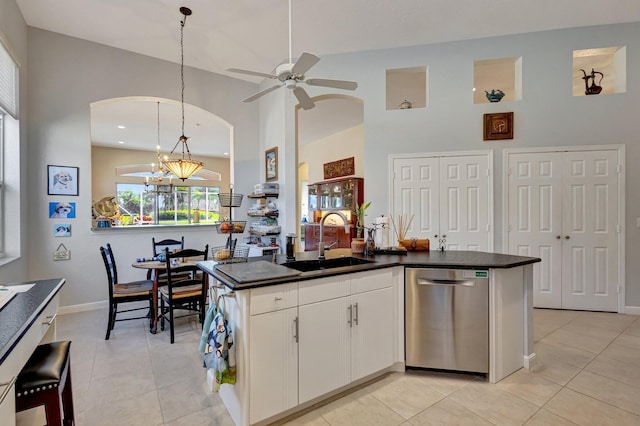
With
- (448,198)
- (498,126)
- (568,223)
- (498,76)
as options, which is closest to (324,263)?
(448,198)

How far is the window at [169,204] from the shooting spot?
9.62 metres

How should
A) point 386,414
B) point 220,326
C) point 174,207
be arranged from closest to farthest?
1. point 220,326
2. point 386,414
3. point 174,207

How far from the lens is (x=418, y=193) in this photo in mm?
4316

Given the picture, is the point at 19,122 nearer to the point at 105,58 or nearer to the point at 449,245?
the point at 105,58

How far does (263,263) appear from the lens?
219 cm

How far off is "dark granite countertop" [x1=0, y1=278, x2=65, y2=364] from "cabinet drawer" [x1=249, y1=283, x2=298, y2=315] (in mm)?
954

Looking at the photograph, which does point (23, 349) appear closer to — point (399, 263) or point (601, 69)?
point (399, 263)

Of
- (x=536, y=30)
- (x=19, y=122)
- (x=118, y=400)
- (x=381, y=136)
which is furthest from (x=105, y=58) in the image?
(x=536, y=30)

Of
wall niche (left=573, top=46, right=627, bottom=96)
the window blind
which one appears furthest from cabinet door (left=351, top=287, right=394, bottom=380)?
wall niche (left=573, top=46, right=627, bottom=96)

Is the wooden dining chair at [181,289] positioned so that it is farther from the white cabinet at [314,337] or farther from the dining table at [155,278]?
the white cabinet at [314,337]

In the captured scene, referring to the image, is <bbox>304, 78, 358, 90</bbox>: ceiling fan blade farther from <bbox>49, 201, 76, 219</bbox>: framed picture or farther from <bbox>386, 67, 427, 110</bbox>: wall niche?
<bbox>49, 201, 76, 219</bbox>: framed picture

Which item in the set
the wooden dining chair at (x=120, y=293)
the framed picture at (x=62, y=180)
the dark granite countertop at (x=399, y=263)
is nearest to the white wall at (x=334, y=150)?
the dark granite countertop at (x=399, y=263)

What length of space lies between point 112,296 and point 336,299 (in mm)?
2586

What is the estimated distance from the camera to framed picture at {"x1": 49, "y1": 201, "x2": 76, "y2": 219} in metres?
3.82
